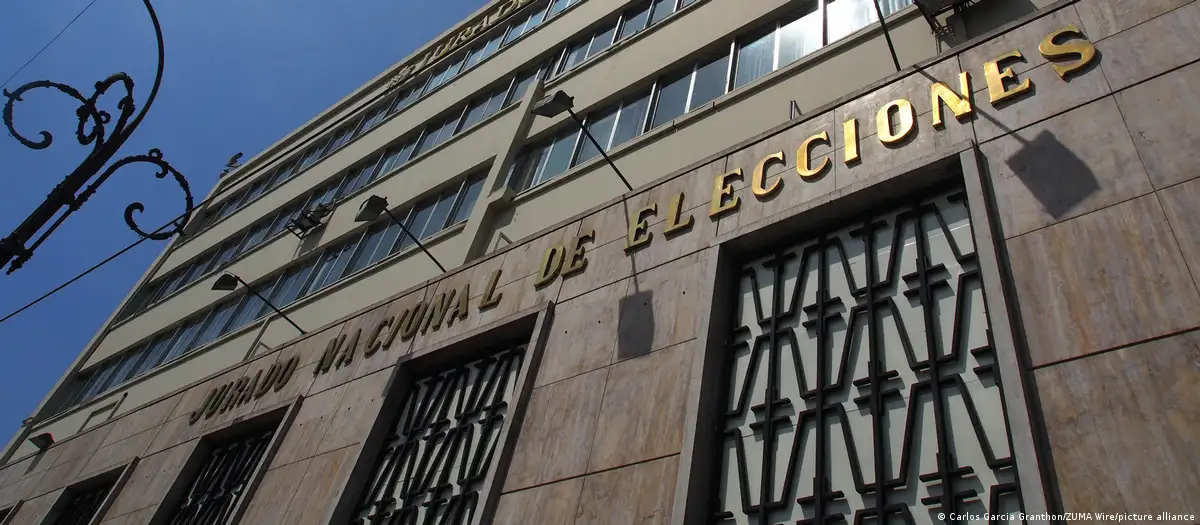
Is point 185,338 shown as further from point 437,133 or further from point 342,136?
point 437,133

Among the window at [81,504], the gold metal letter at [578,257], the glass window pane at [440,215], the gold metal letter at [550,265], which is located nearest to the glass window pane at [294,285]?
the glass window pane at [440,215]

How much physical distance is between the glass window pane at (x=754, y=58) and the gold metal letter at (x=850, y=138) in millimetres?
4515

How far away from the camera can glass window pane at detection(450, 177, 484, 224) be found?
16.2m

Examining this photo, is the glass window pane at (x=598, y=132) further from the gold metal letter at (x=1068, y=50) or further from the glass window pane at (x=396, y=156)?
the glass window pane at (x=396, y=156)

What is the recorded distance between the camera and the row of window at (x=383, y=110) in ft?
75.4

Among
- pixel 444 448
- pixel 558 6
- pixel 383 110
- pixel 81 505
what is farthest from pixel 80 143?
pixel 383 110

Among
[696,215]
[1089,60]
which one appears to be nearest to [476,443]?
[696,215]

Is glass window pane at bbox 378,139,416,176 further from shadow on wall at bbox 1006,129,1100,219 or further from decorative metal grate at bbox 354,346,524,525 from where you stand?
shadow on wall at bbox 1006,129,1100,219

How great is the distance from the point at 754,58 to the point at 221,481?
11985mm

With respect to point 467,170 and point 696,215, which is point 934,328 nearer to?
point 696,215

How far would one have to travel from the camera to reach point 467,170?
56.8 ft

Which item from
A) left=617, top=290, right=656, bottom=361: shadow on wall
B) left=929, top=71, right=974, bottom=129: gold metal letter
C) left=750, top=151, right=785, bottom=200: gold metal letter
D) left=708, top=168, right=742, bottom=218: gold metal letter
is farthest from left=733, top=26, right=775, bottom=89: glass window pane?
left=617, top=290, right=656, bottom=361: shadow on wall

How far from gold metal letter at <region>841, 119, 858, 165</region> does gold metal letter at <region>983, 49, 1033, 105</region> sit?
136cm

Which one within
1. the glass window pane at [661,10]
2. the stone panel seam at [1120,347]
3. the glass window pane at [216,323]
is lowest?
the stone panel seam at [1120,347]
